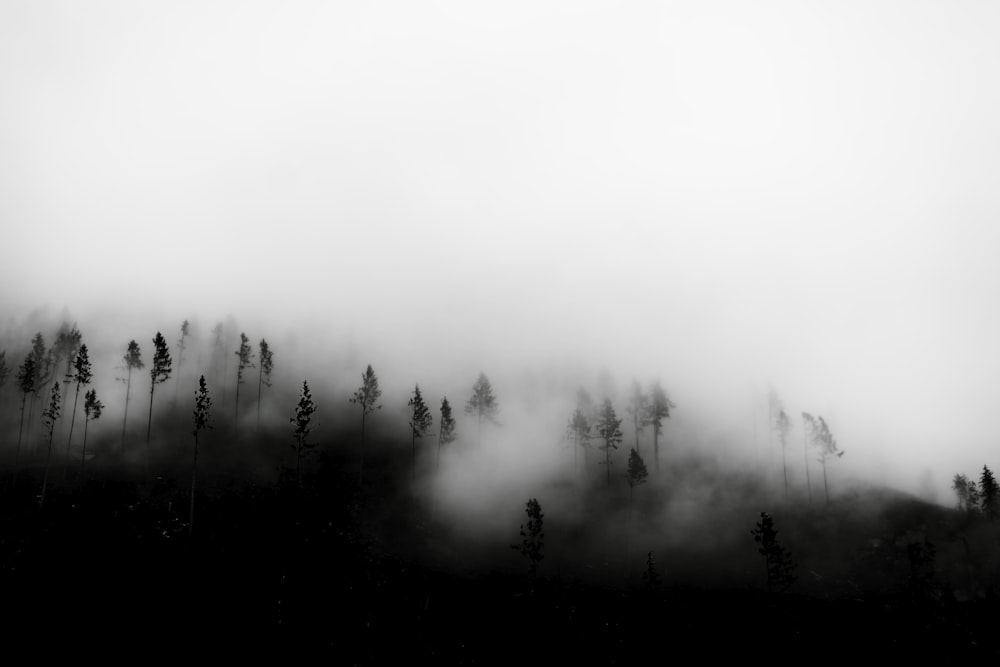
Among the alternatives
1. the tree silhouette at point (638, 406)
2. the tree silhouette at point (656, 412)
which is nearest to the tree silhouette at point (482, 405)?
the tree silhouette at point (638, 406)

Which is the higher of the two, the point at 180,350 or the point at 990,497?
the point at 180,350

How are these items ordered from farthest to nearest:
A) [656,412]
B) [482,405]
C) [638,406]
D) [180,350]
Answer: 1. [180,350]
2. [638,406]
3. [656,412]
4. [482,405]

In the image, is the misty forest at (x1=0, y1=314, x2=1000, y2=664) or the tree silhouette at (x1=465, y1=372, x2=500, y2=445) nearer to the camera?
the misty forest at (x1=0, y1=314, x2=1000, y2=664)

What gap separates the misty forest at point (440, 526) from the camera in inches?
2117

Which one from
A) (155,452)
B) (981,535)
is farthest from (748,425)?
(155,452)

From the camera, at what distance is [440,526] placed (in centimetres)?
8775

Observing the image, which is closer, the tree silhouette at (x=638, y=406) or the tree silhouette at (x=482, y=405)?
the tree silhouette at (x=482, y=405)

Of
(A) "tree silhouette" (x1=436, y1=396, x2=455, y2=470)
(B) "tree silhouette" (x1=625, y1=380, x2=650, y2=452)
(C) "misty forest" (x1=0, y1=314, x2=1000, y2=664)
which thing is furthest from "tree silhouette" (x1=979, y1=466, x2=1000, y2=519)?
(A) "tree silhouette" (x1=436, y1=396, x2=455, y2=470)

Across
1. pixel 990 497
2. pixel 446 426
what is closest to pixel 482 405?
pixel 446 426

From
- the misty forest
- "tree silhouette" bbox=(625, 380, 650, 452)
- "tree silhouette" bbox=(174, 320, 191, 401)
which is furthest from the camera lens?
"tree silhouette" bbox=(174, 320, 191, 401)

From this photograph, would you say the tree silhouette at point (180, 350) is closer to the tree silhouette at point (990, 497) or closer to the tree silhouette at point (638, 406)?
the tree silhouette at point (638, 406)

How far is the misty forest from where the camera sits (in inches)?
2117

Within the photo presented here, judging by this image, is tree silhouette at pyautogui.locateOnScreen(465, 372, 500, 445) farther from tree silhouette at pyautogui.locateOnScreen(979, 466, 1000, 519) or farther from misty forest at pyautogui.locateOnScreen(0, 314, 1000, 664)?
tree silhouette at pyautogui.locateOnScreen(979, 466, 1000, 519)

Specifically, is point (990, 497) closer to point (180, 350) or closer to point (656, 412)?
point (656, 412)
